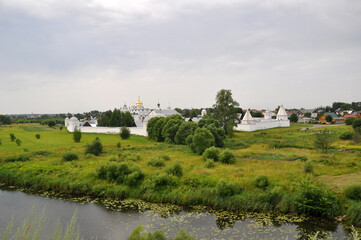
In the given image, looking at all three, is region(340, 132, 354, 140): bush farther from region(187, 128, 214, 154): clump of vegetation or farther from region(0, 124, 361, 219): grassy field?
region(187, 128, 214, 154): clump of vegetation

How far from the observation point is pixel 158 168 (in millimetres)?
19469

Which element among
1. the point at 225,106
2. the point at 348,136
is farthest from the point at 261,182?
the point at 225,106

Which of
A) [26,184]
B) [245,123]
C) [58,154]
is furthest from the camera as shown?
[245,123]

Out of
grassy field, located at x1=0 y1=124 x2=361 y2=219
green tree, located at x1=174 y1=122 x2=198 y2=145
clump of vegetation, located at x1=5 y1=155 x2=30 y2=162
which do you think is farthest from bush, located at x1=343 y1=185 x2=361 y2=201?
clump of vegetation, located at x1=5 y1=155 x2=30 y2=162

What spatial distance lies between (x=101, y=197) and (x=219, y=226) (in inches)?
319

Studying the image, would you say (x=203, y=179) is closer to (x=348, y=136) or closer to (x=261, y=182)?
(x=261, y=182)

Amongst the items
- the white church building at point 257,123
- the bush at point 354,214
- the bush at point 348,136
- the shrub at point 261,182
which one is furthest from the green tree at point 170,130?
the bush at point 354,214

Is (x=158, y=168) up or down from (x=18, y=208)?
up

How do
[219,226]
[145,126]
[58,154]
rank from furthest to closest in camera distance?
[145,126], [58,154], [219,226]

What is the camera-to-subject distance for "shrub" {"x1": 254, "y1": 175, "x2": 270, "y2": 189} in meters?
14.8

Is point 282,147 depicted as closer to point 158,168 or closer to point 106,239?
point 158,168

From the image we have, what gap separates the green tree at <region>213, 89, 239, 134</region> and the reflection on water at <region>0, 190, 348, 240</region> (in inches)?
1464

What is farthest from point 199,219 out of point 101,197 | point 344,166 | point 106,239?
point 344,166

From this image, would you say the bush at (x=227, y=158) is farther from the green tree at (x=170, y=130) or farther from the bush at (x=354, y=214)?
the green tree at (x=170, y=130)
